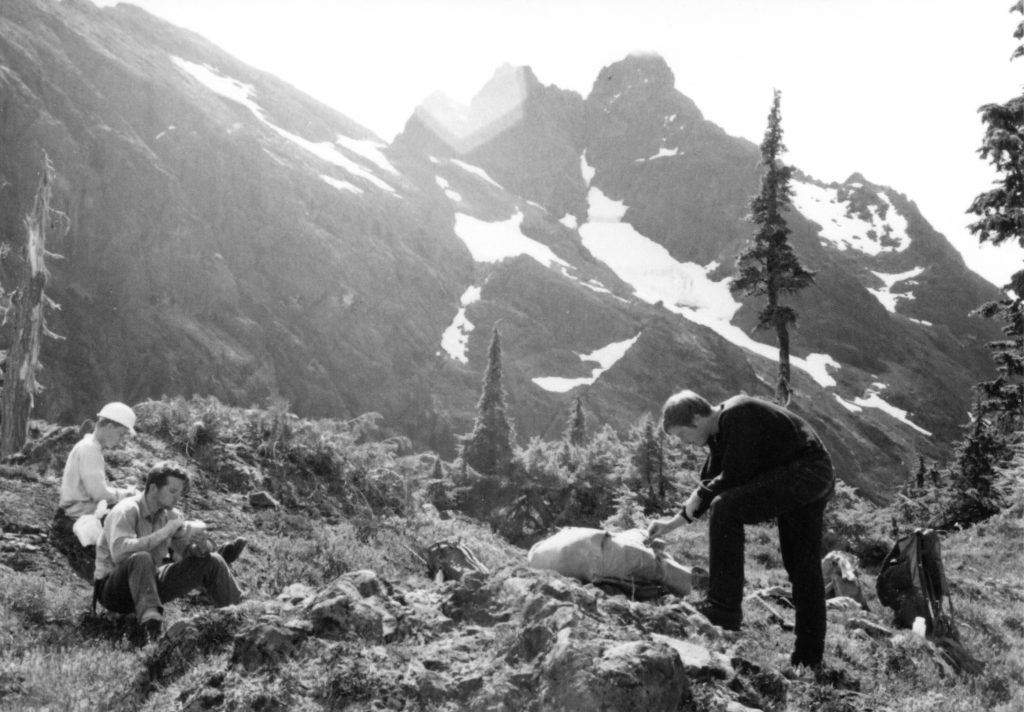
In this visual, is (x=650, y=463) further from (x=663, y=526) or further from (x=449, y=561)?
(x=663, y=526)

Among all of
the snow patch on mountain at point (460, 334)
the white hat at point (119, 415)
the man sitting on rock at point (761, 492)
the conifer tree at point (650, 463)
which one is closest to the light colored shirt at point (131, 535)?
the white hat at point (119, 415)

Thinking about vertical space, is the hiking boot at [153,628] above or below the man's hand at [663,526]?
below

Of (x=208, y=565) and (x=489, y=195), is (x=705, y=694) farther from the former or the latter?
(x=489, y=195)

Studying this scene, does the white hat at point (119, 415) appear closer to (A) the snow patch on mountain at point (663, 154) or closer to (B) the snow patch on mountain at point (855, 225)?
(B) the snow patch on mountain at point (855, 225)

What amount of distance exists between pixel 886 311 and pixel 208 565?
472 feet

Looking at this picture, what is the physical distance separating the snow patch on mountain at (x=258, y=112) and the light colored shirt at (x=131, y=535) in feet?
338

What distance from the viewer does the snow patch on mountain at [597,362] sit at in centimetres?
8619

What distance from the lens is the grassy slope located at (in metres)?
4.52

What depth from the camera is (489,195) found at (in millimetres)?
138625

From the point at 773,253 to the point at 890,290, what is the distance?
136567 mm

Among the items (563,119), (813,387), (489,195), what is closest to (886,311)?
(813,387)

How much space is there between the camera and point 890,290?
475ft

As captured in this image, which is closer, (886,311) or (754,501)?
(754,501)

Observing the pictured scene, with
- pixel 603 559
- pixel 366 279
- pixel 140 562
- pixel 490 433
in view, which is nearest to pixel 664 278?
pixel 366 279
